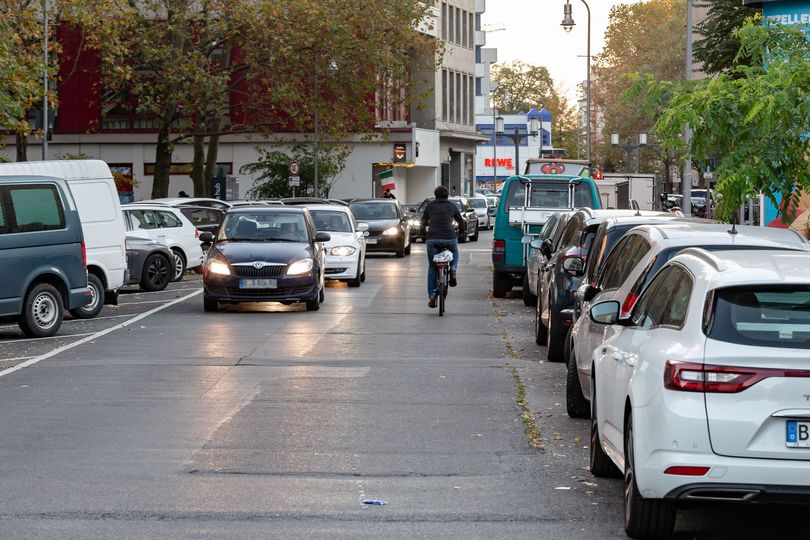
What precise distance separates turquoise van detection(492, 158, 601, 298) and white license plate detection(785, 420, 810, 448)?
60.2 feet

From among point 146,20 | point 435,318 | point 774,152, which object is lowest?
point 435,318

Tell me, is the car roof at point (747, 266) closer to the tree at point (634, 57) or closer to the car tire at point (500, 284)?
the car tire at point (500, 284)

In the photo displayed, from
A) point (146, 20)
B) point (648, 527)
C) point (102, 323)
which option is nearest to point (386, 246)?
point (146, 20)

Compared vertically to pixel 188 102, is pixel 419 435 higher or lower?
lower

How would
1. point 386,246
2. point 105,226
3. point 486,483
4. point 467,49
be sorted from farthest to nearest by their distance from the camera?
point 467,49, point 386,246, point 105,226, point 486,483

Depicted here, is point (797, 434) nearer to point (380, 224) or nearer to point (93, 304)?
point (93, 304)

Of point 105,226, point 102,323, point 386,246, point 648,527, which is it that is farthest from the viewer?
point 386,246

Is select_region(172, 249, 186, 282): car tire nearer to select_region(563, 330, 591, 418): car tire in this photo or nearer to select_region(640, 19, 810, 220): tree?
select_region(640, 19, 810, 220): tree

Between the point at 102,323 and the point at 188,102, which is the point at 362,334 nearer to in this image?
the point at 102,323

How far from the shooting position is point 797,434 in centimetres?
652

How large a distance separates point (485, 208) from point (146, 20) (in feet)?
79.9

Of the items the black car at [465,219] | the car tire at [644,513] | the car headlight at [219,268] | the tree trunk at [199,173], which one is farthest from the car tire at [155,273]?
the black car at [465,219]

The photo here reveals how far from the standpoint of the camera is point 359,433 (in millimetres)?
10656

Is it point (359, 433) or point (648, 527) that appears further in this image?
point (359, 433)
